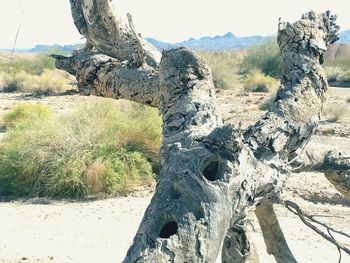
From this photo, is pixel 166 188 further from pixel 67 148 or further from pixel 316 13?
pixel 67 148

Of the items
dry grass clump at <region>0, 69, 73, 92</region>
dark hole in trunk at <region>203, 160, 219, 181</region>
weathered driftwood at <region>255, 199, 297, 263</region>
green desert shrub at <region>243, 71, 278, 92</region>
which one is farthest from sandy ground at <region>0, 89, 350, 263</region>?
dry grass clump at <region>0, 69, 73, 92</region>

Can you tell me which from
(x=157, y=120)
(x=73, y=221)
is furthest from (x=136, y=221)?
(x=157, y=120)

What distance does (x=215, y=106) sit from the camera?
2760mm

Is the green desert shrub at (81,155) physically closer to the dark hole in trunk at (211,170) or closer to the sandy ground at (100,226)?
the sandy ground at (100,226)

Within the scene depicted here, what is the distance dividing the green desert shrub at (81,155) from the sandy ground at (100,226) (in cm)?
44

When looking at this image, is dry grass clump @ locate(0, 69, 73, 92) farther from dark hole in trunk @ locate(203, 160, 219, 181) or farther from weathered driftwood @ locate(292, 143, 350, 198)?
dark hole in trunk @ locate(203, 160, 219, 181)

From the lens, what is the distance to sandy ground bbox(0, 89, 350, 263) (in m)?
8.03

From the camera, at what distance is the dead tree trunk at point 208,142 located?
81.6 inches

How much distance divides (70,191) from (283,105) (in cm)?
913

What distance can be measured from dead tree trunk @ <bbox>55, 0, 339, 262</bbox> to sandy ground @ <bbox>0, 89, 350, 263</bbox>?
3.23m

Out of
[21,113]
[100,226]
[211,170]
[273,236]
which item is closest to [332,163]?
[273,236]

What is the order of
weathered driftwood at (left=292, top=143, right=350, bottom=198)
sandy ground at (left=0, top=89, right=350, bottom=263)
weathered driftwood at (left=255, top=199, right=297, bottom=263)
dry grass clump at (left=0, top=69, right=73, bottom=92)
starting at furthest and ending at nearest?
dry grass clump at (left=0, top=69, right=73, bottom=92)
sandy ground at (left=0, top=89, right=350, bottom=263)
weathered driftwood at (left=255, top=199, right=297, bottom=263)
weathered driftwood at (left=292, top=143, right=350, bottom=198)

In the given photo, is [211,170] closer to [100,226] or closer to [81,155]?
[100,226]

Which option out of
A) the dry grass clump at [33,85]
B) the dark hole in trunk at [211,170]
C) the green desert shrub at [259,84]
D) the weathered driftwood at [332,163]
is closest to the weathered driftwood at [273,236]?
the weathered driftwood at [332,163]
